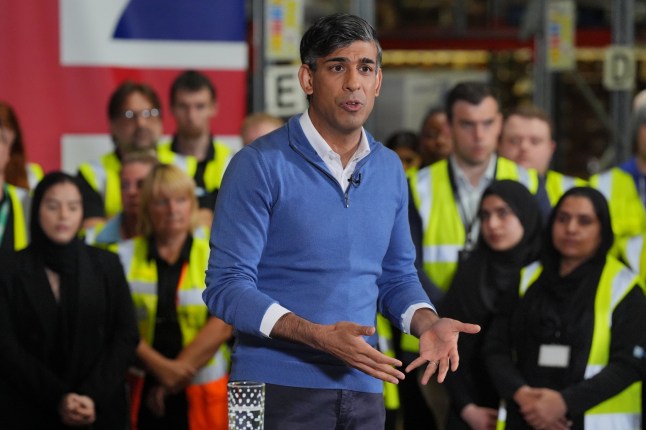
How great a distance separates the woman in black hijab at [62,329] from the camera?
19.5 feet

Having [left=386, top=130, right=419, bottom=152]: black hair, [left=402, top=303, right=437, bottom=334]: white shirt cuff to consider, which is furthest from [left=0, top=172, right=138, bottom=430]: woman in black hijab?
[left=386, top=130, right=419, bottom=152]: black hair

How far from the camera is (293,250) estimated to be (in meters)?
3.42

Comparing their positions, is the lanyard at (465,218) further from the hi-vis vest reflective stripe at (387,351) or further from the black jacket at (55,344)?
the black jacket at (55,344)

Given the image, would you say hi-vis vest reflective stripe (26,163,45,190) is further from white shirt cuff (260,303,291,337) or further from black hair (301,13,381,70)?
white shirt cuff (260,303,291,337)

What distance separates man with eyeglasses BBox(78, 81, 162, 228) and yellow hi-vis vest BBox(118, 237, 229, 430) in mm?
799

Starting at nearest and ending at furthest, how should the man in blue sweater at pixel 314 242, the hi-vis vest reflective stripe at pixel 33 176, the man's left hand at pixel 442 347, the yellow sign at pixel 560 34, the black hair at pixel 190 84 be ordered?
the man's left hand at pixel 442 347, the man in blue sweater at pixel 314 242, the hi-vis vest reflective stripe at pixel 33 176, the black hair at pixel 190 84, the yellow sign at pixel 560 34

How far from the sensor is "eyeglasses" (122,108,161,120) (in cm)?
738

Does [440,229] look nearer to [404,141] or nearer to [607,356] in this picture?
[607,356]

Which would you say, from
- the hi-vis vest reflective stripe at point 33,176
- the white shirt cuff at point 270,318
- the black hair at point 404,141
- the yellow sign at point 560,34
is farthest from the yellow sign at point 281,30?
the white shirt cuff at point 270,318

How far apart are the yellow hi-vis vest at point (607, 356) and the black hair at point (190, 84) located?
8.75ft

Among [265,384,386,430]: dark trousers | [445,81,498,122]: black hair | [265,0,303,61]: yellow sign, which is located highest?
[265,0,303,61]: yellow sign

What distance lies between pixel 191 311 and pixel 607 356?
1.90 m

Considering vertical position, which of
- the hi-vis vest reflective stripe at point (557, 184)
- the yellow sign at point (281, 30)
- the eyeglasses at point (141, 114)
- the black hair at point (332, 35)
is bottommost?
the hi-vis vest reflective stripe at point (557, 184)

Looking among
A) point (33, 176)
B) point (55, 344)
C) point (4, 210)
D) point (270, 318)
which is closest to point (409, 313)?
point (270, 318)
